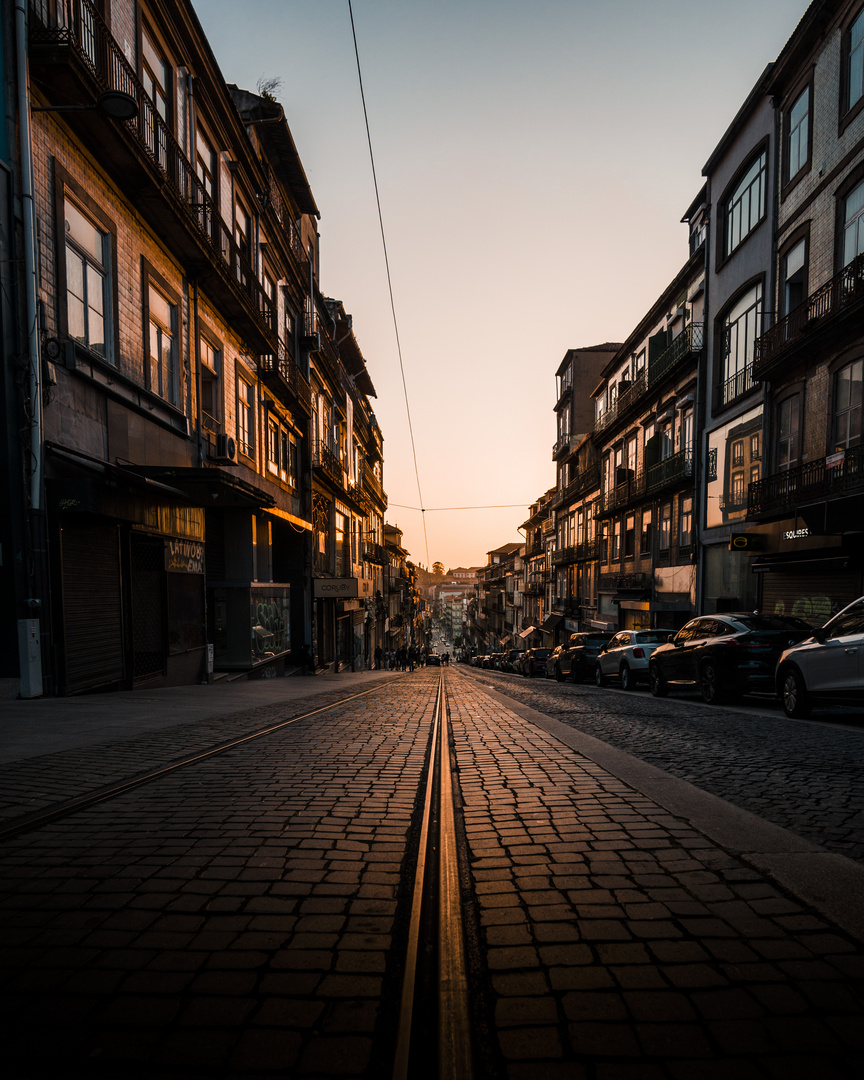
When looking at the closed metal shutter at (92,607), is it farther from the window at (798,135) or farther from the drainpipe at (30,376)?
the window at (798,135)

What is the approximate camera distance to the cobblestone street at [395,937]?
2031 mm

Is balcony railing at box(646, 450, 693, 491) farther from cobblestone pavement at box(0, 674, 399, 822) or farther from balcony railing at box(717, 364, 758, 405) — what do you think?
cobblestone pavement at box(0, 674, 399, 822)

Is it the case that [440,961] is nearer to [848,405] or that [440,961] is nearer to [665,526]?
[848,405]

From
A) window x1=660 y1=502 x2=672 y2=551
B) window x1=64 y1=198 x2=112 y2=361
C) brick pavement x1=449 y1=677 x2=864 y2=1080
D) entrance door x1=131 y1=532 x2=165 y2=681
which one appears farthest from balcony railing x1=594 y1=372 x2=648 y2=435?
brick pavement x1=449 y1=677 x2=864 y2=1080

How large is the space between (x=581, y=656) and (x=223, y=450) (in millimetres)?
12987

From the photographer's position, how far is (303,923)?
2840 mm

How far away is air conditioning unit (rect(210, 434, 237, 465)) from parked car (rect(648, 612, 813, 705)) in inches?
469

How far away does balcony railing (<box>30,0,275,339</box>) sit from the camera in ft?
32.0

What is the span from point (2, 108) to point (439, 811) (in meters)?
11.0

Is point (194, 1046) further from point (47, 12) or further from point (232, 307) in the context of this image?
point (232, 307)

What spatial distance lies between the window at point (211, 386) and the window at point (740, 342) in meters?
15.8

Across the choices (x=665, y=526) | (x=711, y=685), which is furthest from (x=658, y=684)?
(x=665, y=526)

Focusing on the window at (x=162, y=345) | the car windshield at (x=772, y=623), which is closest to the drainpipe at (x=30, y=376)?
the window at (x=162, y=345)

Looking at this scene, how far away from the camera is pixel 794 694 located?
9547 millimetres
